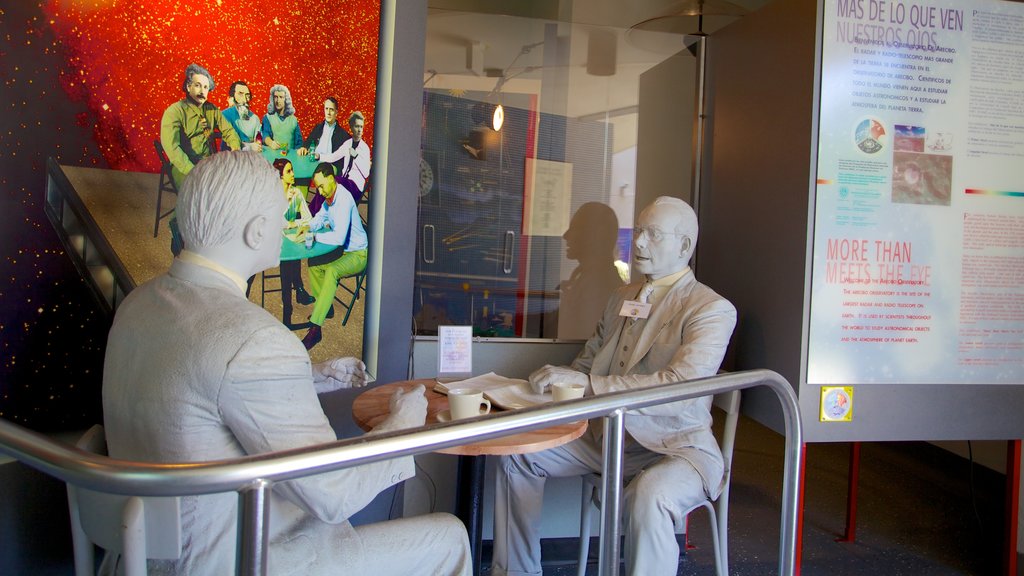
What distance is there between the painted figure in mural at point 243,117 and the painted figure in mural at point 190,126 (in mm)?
44

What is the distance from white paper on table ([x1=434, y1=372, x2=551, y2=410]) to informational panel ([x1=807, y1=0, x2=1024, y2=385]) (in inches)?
41.6

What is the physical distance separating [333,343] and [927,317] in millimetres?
2206

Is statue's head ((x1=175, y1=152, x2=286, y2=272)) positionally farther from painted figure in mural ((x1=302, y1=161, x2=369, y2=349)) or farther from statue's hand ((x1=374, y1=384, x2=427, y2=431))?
painted figure in mural ((x1=302, y1=161, x2=369, y2=349))

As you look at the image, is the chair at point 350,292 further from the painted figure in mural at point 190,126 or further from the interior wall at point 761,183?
the interior wall at point 761,183

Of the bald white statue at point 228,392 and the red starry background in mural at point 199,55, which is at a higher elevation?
the red starry background in mural at point 199,55

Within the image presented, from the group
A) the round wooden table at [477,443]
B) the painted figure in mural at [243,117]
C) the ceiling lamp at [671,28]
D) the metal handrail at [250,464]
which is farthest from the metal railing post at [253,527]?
the ceiling lamp at [671,28]

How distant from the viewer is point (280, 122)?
2619mm

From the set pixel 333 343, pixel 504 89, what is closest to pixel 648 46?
pixel 504 89

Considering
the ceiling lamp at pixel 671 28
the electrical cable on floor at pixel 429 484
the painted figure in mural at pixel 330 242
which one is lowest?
the electrical cable on floor at pixel 429 484

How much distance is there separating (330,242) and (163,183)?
608 millimetres

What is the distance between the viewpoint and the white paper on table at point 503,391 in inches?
87.9

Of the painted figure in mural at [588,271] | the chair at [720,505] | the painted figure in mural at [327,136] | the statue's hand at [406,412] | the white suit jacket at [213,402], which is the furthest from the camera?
the painted figure in mural at [588,271]

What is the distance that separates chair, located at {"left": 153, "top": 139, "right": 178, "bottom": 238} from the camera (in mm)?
2361

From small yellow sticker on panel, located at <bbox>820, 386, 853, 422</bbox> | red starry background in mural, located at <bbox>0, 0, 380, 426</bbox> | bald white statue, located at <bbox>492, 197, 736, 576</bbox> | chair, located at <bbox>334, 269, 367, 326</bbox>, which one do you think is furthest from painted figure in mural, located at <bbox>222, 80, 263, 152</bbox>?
small yellow sticker on panel, located at <bbox>820, 386, 853, 422</bbox>
